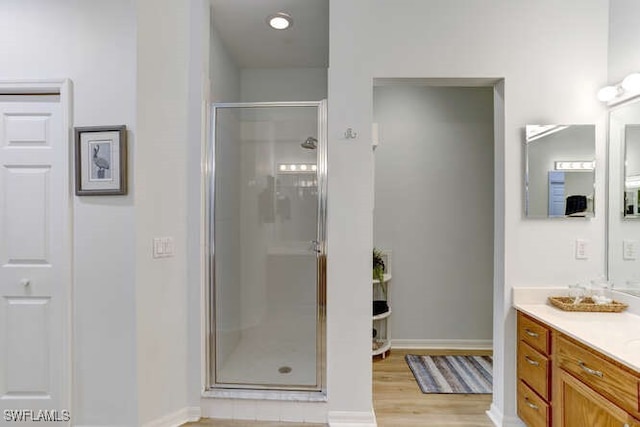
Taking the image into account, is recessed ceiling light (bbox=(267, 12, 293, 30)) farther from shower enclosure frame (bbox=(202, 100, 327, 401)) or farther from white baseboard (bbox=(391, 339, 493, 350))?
white baseboard (bbox=(391, 339, 493, 350))

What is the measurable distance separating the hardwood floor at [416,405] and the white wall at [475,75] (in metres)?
0.22

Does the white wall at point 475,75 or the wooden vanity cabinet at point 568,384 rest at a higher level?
the white wall at point 475,75

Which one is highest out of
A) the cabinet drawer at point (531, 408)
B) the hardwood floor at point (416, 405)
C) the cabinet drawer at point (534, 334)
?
the cabinet drawer at point (534, 334)

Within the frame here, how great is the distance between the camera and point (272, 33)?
2881 millimetres

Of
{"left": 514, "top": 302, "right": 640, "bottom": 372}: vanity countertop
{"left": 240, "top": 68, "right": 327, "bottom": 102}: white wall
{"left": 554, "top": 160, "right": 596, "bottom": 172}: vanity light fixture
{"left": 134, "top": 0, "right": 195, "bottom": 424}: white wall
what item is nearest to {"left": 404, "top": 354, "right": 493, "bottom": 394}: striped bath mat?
{"left": 514, "top": 302, "right": 640, "bottom": 372}: vanity countertop

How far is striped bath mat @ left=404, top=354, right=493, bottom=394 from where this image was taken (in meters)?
2.69

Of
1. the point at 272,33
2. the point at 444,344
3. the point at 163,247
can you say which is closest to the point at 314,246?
the point at 163,247

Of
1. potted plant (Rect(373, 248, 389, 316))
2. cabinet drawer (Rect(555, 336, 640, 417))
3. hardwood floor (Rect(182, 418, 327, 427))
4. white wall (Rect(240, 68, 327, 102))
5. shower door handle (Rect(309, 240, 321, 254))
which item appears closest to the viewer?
cabinet drawer (Rect(555, 336, 640, 417))

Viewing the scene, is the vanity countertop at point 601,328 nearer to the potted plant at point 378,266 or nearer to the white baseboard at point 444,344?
the potted plant at point 378,266

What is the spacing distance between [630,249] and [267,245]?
227 cm

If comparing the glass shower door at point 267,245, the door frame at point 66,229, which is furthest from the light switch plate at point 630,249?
the door frame at point 66,229

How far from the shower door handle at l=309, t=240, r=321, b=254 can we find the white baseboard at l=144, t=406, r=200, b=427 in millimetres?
1314

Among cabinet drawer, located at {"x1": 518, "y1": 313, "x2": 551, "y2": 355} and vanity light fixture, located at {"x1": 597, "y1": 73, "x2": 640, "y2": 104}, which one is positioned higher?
vanity light fixture, located at {"x1": 597, "y1": 73, "x2": 640, "y2": 104}

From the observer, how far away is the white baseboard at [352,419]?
2.18 meters
